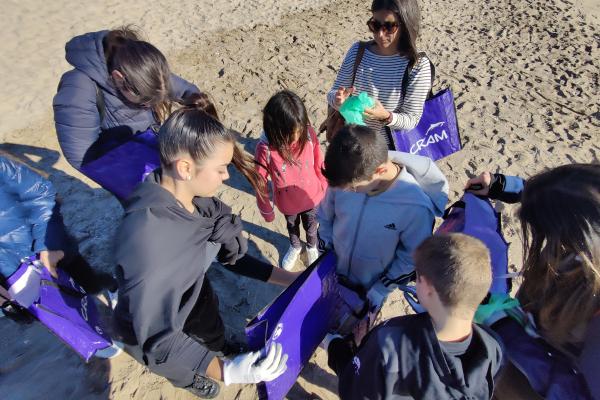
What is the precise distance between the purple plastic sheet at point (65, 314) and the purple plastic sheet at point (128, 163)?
0.78m

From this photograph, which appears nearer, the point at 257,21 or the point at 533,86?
the point at 533,86

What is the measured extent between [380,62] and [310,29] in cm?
542

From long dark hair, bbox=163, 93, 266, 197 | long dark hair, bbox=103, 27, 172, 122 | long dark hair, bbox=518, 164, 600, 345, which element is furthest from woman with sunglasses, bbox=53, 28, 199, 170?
long dark hair, bbox=518, 164, 600, 345

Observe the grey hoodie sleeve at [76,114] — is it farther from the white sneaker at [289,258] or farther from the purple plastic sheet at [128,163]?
the white sneaker at [289,258]

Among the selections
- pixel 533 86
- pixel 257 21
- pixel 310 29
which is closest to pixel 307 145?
pixel 533 86

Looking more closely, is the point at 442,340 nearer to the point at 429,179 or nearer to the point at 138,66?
the point at 429,179

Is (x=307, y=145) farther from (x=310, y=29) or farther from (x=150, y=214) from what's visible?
(x=310, y=29)

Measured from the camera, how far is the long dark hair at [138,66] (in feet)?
7.24

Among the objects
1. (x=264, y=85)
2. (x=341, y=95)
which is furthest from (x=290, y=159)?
(x=264, y=85)

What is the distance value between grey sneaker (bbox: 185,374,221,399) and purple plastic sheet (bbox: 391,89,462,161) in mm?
2261

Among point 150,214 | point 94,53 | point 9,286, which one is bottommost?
point 9,286

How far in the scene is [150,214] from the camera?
1679 mm

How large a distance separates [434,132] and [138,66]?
222 cm

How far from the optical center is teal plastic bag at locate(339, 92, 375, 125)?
2.39 m
